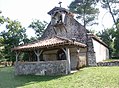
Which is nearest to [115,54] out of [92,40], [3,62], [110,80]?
[92,40]

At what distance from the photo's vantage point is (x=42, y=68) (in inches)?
749

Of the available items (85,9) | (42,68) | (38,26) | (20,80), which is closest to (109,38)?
(85,9)

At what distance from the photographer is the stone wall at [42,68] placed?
59.1 ft

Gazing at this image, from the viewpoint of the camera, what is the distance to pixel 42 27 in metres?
46.9

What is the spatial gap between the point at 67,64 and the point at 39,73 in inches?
121

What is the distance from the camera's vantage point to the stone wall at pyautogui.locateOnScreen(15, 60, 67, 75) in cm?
1800

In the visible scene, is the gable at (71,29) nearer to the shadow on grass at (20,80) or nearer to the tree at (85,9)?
the shadow on grass at (20,80)

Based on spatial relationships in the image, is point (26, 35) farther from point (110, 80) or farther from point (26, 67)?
point (110, 80)

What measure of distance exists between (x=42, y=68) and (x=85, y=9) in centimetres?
2642

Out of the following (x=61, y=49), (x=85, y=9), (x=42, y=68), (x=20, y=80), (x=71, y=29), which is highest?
(x=85, y=9)

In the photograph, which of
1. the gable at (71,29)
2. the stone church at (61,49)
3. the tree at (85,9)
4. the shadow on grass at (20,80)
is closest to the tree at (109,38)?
the tree at (85,9)

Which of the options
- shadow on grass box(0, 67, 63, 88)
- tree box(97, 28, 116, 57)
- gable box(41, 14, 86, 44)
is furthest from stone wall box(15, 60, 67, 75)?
tree box(97, 28, 116, 57)

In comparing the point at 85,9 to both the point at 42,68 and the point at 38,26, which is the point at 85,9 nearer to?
the point at 38,26

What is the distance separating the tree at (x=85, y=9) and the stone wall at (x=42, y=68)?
25680mm
